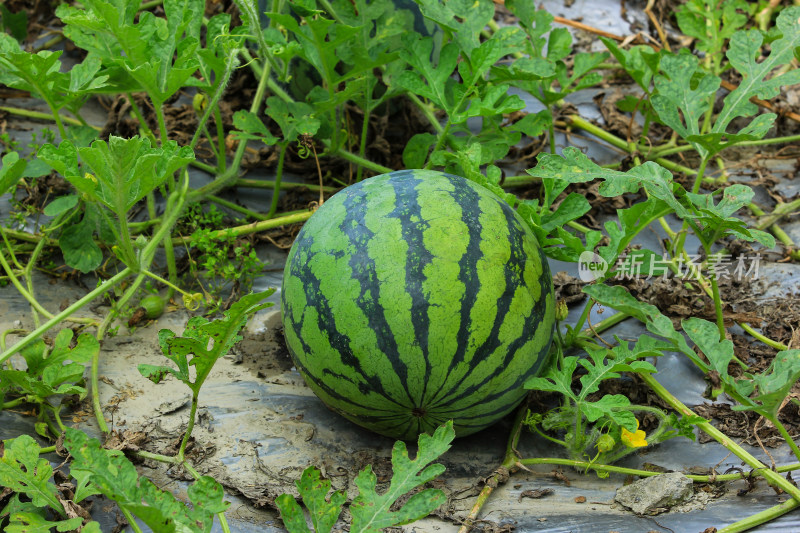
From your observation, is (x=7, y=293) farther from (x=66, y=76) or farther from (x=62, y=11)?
(x=62, y=11)

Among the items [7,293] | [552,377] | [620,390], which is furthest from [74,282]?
[620,390]

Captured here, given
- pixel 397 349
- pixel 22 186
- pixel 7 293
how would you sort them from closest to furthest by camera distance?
pixel 397 349 → pixel 7 293 → pixel 22 186

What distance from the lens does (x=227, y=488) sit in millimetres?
1951

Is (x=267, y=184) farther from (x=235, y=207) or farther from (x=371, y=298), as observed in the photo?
(x=371, y=298)

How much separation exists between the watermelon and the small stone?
392 mm

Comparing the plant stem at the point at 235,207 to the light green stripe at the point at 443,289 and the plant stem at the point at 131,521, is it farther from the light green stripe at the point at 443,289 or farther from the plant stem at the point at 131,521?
the plant stem at the point at 131,521

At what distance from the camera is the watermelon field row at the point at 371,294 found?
1856 mm

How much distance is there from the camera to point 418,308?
6.06 ft

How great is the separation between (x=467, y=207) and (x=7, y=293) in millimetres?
1668

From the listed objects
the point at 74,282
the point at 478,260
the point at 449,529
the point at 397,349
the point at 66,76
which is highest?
the point at 66,76

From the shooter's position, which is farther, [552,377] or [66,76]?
[66,76]

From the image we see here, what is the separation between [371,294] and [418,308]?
130 millimetres

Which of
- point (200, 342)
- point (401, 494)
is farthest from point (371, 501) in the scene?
point (200, 342)

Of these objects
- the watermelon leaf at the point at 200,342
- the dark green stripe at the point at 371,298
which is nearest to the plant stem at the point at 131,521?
the watermelon leaf at the point at 200,342
